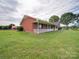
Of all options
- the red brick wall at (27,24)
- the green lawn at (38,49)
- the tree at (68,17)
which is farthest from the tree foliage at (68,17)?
the green lawn at (38,49)

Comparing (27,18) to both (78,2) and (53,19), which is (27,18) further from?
(53,19)

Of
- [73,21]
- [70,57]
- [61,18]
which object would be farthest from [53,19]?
[70,57]

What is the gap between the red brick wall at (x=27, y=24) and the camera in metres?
23.4

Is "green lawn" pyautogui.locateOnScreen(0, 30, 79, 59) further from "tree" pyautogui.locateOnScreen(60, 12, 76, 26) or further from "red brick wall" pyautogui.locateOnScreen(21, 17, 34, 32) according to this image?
"tree" pyautogui.locateOnScreen(60, 12, 76, 26)

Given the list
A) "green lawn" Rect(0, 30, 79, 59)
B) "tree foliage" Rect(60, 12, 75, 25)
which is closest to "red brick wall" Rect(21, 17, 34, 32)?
"green lawn" Rect(0, 30, 79, 59)

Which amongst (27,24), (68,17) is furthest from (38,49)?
(68,17)

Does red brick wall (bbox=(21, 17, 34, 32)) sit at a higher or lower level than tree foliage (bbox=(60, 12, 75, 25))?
lower

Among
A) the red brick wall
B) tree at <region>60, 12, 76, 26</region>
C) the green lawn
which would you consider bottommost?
the green lawn

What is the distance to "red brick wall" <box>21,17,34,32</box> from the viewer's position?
922 inches

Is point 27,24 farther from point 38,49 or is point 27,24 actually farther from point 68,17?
point 68,17

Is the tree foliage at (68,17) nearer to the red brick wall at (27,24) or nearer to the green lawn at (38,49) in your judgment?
the red brick wall at (27,24)

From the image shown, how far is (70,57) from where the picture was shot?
17.5 feet

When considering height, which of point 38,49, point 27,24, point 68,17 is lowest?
point 38,49

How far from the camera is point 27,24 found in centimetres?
2473
